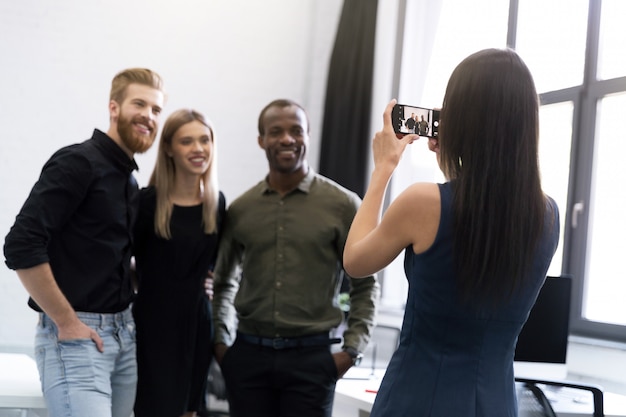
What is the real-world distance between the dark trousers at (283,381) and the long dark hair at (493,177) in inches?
52.9

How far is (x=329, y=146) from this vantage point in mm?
5914

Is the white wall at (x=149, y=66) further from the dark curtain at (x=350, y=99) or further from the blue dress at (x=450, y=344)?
the blue dress at (x=450, y=344)

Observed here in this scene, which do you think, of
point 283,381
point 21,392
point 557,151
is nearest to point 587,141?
point 557,151

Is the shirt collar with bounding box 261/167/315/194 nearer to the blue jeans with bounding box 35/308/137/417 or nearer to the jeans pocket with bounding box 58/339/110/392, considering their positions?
the blue jeans with bounding box 35/308/137/417

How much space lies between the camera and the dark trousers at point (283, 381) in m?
2.74

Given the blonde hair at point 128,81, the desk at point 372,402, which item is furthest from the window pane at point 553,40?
the blonde hair at point 128,81

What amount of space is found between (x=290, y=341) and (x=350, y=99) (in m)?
3.34

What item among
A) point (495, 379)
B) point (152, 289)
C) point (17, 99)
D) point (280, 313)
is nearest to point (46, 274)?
point (152, 289)

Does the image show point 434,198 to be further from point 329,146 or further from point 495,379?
point 329,146

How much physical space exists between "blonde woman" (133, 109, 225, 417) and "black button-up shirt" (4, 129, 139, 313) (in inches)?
9.7

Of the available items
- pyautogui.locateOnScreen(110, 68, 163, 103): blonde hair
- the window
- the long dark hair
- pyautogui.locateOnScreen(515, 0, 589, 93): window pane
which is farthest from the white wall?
the long dark hair

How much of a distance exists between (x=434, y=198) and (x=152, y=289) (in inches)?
59.9

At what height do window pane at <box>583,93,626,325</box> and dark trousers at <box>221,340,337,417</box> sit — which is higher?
window pane at <box>583,93,626,325</box>

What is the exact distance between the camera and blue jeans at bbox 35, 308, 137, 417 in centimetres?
230
